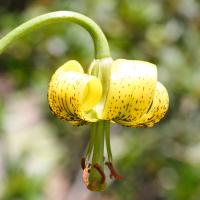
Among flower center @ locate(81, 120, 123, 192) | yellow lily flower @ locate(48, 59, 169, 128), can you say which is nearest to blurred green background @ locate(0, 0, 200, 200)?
flower center @ locate(81, 120, 123, 192)

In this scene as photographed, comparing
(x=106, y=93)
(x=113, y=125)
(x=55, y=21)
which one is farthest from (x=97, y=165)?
(x=113, y=125)

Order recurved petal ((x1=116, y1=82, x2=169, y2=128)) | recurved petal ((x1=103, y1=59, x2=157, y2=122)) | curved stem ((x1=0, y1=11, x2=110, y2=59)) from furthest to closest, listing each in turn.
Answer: recurved petal ((x1=116, y1=82, x2=169, y2=128)), recurved petal ((x1=103, y1=59, x2=157, y2=122)), curved stem ((x1=0, y1=11, x2=110, y2=59))

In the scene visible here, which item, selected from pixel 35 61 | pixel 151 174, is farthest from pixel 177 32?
pixel 151 174

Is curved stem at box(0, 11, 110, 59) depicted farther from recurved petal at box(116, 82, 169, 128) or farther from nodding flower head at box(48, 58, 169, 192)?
recurved petal at box(116, 82, 169, 128)

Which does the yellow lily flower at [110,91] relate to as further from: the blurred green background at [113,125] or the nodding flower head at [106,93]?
the blurred green background at [113,125]

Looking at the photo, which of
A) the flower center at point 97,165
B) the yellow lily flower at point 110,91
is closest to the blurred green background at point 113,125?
the flower center at point 97,165

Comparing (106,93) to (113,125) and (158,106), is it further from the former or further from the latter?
(113,125)
